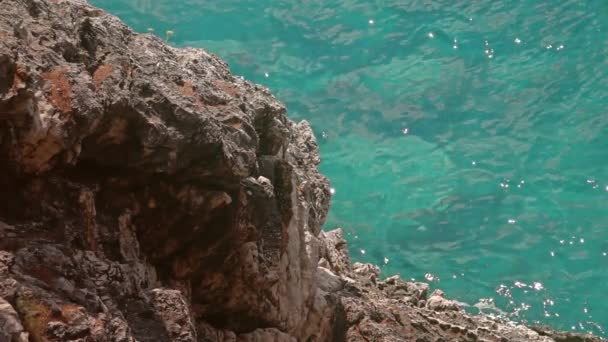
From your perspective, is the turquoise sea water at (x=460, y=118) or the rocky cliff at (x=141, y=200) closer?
the rocky cliff at (x=141, y=200)

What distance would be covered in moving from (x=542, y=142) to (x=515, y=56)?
2265 millimetres

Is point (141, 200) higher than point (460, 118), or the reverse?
point (460, 118)

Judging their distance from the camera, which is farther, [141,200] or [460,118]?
[460,118]

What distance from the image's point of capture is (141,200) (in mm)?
4008

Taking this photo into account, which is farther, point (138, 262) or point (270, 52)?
point (270, 52)

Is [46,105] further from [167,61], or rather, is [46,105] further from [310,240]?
[310,240]

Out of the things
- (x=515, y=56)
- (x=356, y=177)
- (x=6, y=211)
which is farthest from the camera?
(x=356, y=177)

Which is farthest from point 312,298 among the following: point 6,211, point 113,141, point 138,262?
point 6,211

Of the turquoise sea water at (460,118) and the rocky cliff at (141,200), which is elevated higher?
the turquoise sea water at (460,118)

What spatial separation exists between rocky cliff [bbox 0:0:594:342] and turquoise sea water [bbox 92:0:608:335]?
1202 centimetres

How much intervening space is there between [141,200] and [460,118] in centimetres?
1405

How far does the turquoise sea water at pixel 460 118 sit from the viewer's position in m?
16.7

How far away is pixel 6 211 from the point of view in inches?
124

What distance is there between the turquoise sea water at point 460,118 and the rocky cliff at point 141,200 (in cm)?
1202
